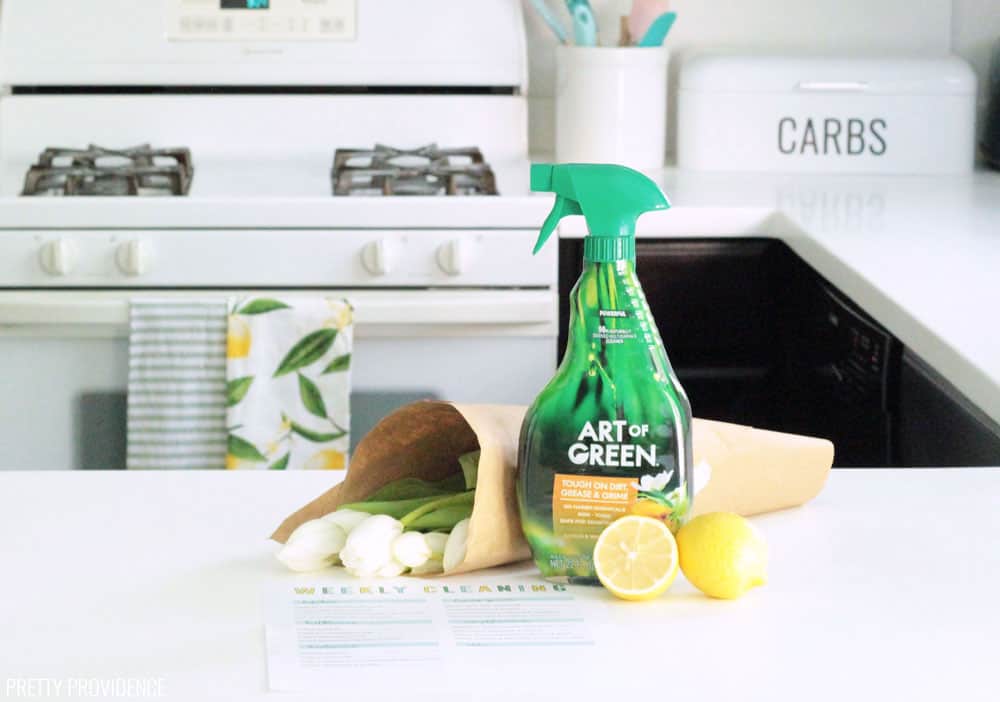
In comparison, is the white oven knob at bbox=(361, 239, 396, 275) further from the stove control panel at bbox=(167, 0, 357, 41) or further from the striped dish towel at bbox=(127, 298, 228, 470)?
the stove control panel at bbox=(167, 0, 357, 41)

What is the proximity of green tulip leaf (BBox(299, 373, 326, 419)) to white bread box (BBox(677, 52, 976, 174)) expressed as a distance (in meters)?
0.93

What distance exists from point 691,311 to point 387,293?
490 millimetres

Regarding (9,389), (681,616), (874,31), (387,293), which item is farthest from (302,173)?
(681,616)

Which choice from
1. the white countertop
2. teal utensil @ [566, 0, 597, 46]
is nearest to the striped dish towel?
teal utensil @ [566, 0, 597, 46]

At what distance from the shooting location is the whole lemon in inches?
33.5

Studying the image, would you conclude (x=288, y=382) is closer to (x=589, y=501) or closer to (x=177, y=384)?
(x=177, y=384)

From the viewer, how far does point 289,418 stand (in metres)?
2.23

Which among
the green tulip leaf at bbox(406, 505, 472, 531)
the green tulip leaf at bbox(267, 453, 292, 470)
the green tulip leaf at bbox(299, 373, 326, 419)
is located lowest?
the green tulip leaf at bbox(267, 453, 292, 470)

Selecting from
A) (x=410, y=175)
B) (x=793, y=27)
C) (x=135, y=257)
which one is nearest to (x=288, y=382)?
(x=135, y=257)

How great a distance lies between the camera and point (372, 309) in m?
2.24

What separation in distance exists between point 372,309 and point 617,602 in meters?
1.42

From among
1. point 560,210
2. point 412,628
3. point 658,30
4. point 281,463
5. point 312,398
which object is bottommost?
point 281,463

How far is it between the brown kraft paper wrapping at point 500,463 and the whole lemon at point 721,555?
3.9 inches

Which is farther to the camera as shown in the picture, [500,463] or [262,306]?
[262,306]
